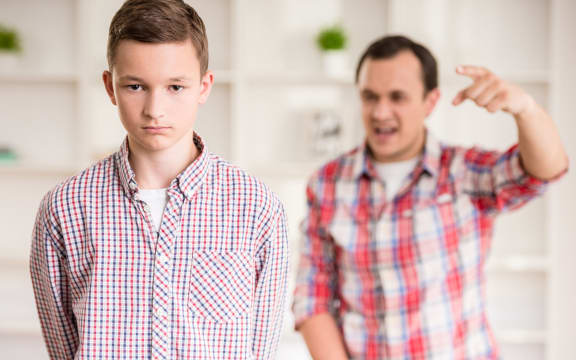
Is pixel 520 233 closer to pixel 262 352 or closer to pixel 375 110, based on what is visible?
pixel 375 110

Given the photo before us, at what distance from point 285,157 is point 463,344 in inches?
71.0

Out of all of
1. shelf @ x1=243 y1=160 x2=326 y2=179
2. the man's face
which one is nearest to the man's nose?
the man's face

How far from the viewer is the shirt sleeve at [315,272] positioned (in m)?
1.58

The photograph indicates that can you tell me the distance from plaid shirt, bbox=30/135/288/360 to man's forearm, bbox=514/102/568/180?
0.63m

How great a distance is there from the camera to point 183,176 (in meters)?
1.03

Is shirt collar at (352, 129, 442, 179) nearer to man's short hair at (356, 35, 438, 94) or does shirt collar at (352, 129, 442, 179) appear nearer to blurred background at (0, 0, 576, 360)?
man's short hair at (356, 35, 438, 94)

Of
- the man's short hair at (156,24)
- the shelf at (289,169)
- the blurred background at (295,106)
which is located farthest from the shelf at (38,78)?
the man's short hair at (156,24)

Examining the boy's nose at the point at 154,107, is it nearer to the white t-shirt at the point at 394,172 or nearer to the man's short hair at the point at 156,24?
the man's short hair at the point at 156,24

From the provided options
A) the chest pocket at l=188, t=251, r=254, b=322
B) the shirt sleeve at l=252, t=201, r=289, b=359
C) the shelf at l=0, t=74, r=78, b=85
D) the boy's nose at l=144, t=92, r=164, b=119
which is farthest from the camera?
the shelf at l=0, t=74, r=78, b=85

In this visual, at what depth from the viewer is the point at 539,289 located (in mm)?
3135

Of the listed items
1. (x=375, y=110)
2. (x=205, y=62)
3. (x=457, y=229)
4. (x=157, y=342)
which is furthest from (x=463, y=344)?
(x=205, y=62)

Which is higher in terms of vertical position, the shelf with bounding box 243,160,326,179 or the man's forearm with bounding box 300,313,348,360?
the shelf with bounding box 243,160,326,179

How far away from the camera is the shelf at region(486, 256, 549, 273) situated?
298cm

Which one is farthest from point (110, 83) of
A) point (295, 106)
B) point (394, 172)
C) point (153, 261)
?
point (295, 106)
